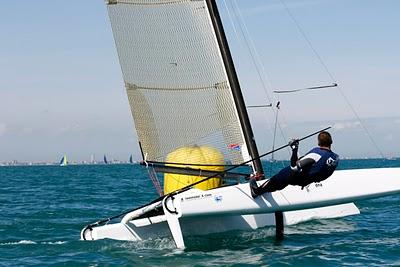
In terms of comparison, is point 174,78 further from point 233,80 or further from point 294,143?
point 294,143

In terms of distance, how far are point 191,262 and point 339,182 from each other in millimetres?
2359

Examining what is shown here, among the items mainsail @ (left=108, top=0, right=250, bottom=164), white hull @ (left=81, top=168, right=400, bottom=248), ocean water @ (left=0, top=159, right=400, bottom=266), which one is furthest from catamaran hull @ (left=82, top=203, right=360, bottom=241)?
mainsail @ (left=108, top=0, right=250, bottom=164)

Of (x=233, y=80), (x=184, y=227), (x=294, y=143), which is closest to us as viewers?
(x=294, y=143)

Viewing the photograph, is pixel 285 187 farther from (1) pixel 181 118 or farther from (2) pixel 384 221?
(2) pixel 384 221

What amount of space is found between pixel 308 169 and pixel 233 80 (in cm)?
178

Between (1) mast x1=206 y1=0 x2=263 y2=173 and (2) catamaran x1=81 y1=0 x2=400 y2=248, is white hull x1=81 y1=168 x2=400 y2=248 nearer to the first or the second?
(2) catamaran x1=81 y1=0 x2=400 y2=248

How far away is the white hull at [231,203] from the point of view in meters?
8.39

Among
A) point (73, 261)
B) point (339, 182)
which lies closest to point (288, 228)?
point (339, 182)

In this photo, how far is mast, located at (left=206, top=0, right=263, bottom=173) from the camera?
921 cm

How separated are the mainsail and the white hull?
2.82 feet

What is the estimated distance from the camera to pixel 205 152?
369 inches

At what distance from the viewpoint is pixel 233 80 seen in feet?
30.5

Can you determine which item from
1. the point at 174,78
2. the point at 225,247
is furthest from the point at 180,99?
the point at 225,247

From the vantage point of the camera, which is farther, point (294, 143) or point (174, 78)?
point (174, 78)
